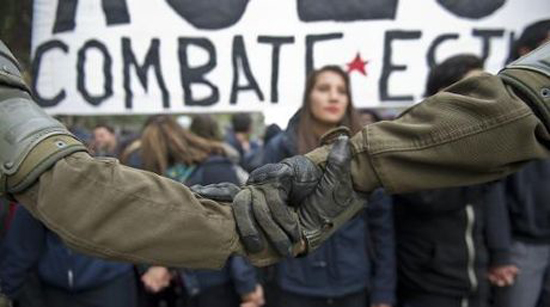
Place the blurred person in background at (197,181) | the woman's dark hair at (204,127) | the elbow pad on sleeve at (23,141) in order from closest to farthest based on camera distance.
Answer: the elbow pad on sleeve at (23,141) → the blurred person in background at (197,181) → the woman's dark hair at (204,127)

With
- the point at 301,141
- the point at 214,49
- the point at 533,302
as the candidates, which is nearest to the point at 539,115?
the point at 214,49

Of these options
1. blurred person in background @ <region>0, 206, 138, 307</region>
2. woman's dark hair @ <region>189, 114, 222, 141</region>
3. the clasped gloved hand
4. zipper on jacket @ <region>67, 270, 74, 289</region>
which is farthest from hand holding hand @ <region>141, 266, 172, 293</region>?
the clasped gloved hand

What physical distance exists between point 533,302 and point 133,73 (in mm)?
2036

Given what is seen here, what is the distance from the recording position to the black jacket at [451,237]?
8.38ft

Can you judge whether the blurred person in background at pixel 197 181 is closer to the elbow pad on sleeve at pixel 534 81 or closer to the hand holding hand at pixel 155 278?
the hand holding hand at pixel 155 278

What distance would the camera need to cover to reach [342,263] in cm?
263

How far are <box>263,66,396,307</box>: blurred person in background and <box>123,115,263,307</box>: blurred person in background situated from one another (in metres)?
0.28

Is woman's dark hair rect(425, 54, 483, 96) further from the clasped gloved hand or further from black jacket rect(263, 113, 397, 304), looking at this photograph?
the clasped gloved hand

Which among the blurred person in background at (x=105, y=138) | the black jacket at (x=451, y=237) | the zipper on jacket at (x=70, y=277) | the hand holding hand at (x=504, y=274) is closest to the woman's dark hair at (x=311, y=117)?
the black jacket at (x=451, y=237)

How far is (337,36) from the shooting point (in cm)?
215

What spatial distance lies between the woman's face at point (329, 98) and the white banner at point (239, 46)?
0.44 feet

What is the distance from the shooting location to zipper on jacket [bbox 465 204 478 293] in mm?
2570

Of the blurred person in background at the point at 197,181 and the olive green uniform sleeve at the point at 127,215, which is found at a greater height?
the olive green uniform sleeve at the point at 127,215

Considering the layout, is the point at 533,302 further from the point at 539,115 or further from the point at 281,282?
the point at 539,115
